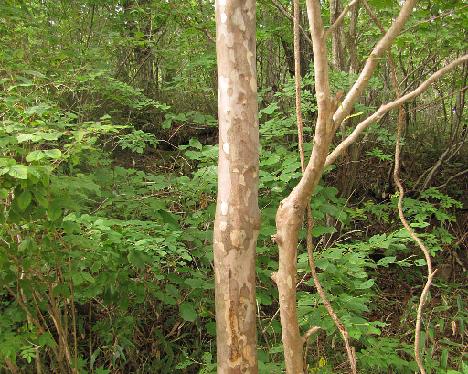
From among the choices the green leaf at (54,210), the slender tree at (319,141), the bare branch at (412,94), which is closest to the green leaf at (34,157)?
the green leaf at (54,210)

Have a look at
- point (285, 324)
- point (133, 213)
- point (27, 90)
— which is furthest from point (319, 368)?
point (27, 90)

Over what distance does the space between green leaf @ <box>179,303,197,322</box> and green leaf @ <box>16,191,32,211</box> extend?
1238mm

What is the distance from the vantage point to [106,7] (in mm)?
5723

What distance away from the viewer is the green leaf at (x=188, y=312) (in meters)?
2.72

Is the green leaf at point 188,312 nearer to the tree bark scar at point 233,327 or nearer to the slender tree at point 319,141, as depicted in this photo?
the tree bark scar at point 233,327

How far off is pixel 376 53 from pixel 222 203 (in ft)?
3.03

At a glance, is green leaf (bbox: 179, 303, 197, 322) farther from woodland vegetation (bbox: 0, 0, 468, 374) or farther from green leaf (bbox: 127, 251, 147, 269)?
green leaf (bbox: 127, 251, 147, 269)

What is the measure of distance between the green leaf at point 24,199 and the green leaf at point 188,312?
48.7 inches

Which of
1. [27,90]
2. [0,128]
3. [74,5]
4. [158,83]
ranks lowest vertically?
[0,128]

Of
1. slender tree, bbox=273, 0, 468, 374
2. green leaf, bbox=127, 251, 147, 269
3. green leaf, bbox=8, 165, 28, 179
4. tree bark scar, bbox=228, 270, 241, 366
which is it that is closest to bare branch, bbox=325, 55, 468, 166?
slender tree, bbox=273, 0, 468, 374

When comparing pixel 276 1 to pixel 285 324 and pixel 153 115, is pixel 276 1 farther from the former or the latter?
pixel 285 324

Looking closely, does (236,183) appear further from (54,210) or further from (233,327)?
(54,210)

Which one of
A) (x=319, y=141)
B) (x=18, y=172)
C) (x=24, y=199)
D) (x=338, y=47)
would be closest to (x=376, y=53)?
(x=319, y=141)

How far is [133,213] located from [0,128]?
1106 millimetres
